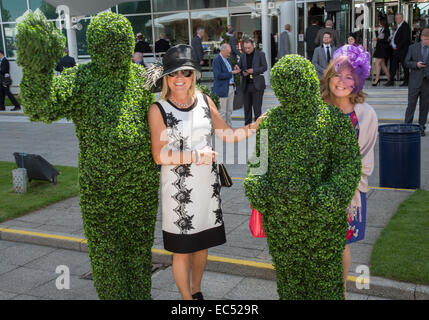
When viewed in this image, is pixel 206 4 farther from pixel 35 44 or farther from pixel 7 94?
pixel 35 44

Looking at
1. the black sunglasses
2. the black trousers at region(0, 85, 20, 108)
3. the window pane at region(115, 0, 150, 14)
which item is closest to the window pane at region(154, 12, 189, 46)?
the window pane at region(115, 0, 150, 14)

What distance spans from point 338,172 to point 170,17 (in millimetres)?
20609

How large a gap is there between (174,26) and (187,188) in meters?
20.0

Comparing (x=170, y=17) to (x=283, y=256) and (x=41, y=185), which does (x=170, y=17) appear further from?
(x=283, y=256)

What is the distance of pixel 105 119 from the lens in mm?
3449

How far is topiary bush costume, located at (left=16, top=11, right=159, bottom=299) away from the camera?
10.9ft

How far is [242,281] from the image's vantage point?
186 inches

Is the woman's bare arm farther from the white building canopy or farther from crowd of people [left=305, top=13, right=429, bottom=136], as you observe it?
the white building canopy

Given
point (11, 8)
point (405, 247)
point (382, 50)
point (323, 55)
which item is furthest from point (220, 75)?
point (11, 8)

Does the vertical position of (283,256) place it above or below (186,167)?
below

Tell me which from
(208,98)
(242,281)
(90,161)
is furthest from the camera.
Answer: (242,281)
